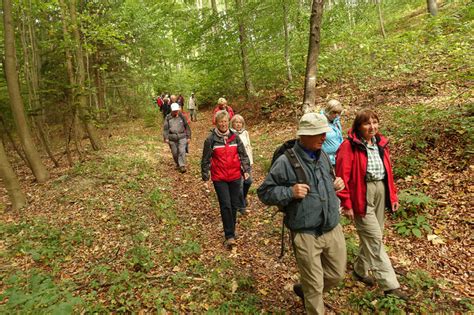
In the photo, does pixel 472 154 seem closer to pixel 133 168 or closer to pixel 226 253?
pixel 226 253

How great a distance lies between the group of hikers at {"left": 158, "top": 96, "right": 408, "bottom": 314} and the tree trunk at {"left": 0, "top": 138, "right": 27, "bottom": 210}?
16.3 feet

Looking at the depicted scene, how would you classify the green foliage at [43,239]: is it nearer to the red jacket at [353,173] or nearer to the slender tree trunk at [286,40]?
the red jacket at [353,173]

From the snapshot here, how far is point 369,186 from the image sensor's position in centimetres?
363

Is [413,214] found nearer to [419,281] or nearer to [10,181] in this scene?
Answer: [419,281]

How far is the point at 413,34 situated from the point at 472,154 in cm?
770

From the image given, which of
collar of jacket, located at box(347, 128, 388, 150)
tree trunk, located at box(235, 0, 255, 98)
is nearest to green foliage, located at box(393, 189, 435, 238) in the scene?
collar of jacket, located at box(347, 128, 388, 150)

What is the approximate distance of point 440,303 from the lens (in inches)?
144

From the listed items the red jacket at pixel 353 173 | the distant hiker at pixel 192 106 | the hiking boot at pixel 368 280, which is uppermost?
the distant hiker at pixel 192 106

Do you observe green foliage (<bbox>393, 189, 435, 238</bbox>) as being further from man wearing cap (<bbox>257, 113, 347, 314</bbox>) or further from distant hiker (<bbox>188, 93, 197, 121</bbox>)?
distant hiker (<bbox>188, 93, 197, 121</bbox>)

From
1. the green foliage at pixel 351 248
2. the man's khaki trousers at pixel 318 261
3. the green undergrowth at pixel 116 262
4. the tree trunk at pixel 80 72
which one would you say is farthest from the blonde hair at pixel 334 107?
the tree trunk at pixel 80 72

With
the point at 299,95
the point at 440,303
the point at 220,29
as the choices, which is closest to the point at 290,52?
the point at 299,95

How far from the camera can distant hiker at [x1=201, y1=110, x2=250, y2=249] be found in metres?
5.11

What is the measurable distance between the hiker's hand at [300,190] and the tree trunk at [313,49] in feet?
19.6

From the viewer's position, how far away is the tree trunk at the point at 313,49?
26.0 ft
